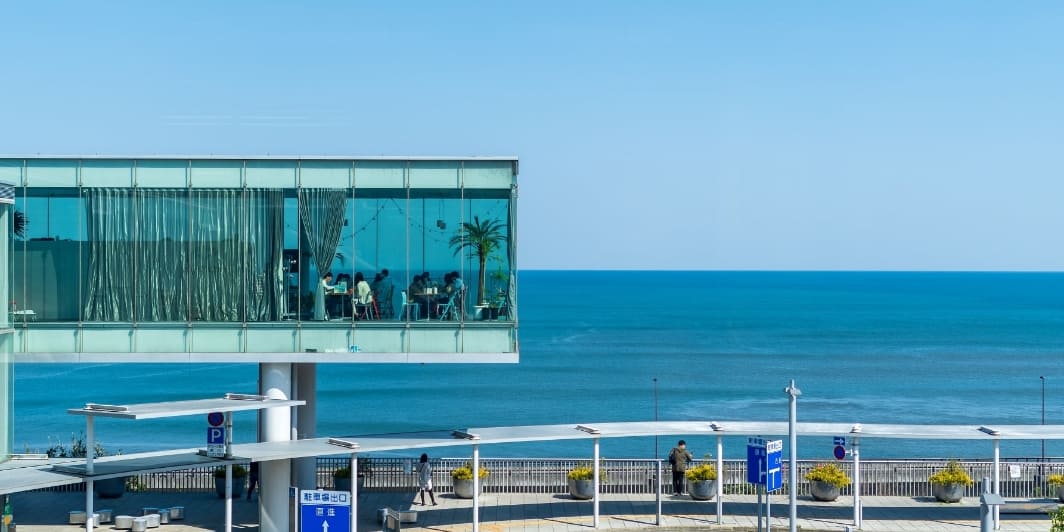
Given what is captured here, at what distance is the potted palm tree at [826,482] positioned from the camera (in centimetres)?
3158

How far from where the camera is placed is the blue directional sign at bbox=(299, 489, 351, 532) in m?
23.9

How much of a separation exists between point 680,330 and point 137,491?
137132 millimetres

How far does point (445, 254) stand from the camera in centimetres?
2966

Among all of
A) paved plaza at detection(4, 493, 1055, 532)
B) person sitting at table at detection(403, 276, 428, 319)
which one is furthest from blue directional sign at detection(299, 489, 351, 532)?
person sitting at table at detection(403, 276, 428, 319)

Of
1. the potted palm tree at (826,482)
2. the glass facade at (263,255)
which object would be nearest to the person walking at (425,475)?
the glass facade at (263,255)

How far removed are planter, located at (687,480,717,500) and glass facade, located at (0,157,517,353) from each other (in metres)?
6.05

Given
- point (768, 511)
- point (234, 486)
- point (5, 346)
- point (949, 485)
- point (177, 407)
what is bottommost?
point (234, 486)

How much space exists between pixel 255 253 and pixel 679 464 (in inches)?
466

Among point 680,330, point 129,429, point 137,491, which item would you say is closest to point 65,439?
point 129,429

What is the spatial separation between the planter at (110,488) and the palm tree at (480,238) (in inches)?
423

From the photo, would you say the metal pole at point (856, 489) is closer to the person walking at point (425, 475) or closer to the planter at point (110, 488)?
the person walking at point (425, 475)

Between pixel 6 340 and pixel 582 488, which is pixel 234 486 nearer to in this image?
pixel 6 340

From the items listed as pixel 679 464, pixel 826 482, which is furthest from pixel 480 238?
pixel 826 482

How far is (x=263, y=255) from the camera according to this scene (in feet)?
98.5
